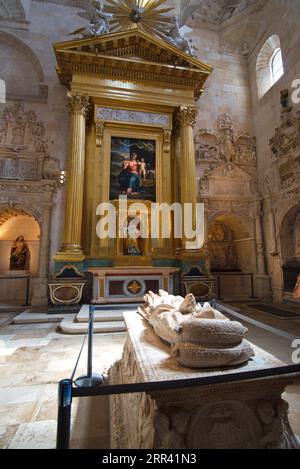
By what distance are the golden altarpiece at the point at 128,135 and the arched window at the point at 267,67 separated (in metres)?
3.00

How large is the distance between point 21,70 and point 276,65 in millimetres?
10153

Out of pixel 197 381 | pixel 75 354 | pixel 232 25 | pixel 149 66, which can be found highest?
pixel 232 25

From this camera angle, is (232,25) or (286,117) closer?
(286,117)

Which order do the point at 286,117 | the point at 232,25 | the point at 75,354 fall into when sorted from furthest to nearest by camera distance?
the point at 232,25 < the point at 286,117 < the point at 75,354

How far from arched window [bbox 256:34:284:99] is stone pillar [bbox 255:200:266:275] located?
4.94 m

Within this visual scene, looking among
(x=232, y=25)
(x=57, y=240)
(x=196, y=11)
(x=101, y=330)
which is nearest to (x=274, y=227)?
(x=101, y=330)

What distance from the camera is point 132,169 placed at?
873 centimetres

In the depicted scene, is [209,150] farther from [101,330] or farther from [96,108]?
[101,330]

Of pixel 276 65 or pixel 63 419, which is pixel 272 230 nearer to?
pixel 276 65

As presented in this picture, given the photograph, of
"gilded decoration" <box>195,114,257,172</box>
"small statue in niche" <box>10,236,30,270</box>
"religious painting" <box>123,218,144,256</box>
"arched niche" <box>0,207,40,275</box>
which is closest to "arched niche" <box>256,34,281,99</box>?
"gilded decoration" <box>195,114,257,172</box>

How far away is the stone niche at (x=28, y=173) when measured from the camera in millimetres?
8445

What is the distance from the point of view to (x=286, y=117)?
8.59m

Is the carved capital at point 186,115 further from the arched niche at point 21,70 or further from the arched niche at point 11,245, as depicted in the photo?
the arched niche at point 11,245

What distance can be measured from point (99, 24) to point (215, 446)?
37.3ft
